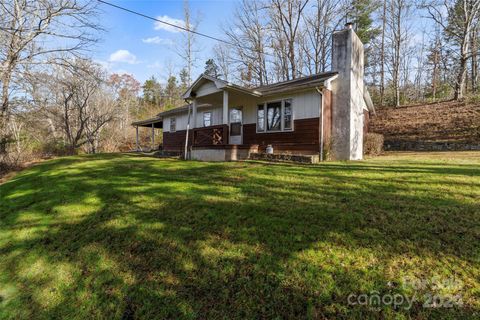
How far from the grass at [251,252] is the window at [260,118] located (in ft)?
22.0

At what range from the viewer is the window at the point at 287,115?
10.9 metres

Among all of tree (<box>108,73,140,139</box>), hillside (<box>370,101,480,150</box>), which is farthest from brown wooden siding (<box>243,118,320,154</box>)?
tree (<box>108,73,140,139</box>)

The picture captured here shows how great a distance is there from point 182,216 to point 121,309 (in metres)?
1.76

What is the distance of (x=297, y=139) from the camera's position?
10.5 meters

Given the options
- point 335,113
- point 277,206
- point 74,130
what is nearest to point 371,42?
point 335,113

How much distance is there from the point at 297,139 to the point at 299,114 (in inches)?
42.3

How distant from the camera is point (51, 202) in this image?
586 centimetres

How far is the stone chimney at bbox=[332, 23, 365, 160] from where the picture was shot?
10.2m

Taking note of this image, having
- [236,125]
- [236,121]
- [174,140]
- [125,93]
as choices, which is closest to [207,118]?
[236,121]

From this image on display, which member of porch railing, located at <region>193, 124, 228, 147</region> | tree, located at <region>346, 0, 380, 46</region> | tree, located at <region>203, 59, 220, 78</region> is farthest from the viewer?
tree, located at <region>203, 59, 220, 78</region>

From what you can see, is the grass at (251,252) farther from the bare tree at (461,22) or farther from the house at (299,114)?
the bare tree at (461,22)

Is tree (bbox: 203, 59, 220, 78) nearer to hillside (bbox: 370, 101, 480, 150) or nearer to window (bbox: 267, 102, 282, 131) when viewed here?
hillside (bbox: 370, 101, 480, 150)

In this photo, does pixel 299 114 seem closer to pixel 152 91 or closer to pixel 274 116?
pixel 274 116

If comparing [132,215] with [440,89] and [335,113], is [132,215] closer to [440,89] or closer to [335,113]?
[335,113]
